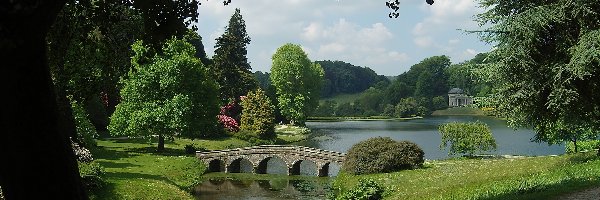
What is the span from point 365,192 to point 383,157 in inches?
266

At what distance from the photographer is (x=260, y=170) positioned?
47312mm

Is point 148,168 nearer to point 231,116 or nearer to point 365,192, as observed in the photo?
point 365,192

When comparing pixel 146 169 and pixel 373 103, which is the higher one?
pixel 373 103

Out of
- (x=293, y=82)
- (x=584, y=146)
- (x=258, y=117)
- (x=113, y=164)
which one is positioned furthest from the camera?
(x=293, y=82)

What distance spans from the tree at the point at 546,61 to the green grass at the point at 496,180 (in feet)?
7.51

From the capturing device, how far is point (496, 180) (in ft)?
73.9

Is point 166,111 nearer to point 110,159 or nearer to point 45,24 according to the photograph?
point 110,159

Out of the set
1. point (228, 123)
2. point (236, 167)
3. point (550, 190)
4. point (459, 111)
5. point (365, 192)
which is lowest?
point (236, 167)

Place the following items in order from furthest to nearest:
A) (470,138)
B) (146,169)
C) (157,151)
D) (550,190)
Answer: (157,151)
(470,138)
(146,169)
(550,190)

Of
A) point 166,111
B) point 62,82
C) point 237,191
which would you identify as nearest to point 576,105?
point 62,82

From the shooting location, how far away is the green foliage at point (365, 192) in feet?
90.4

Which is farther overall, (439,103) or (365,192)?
(439,103)

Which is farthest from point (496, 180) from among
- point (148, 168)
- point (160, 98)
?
point (160, 98)

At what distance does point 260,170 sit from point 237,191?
10.3m
